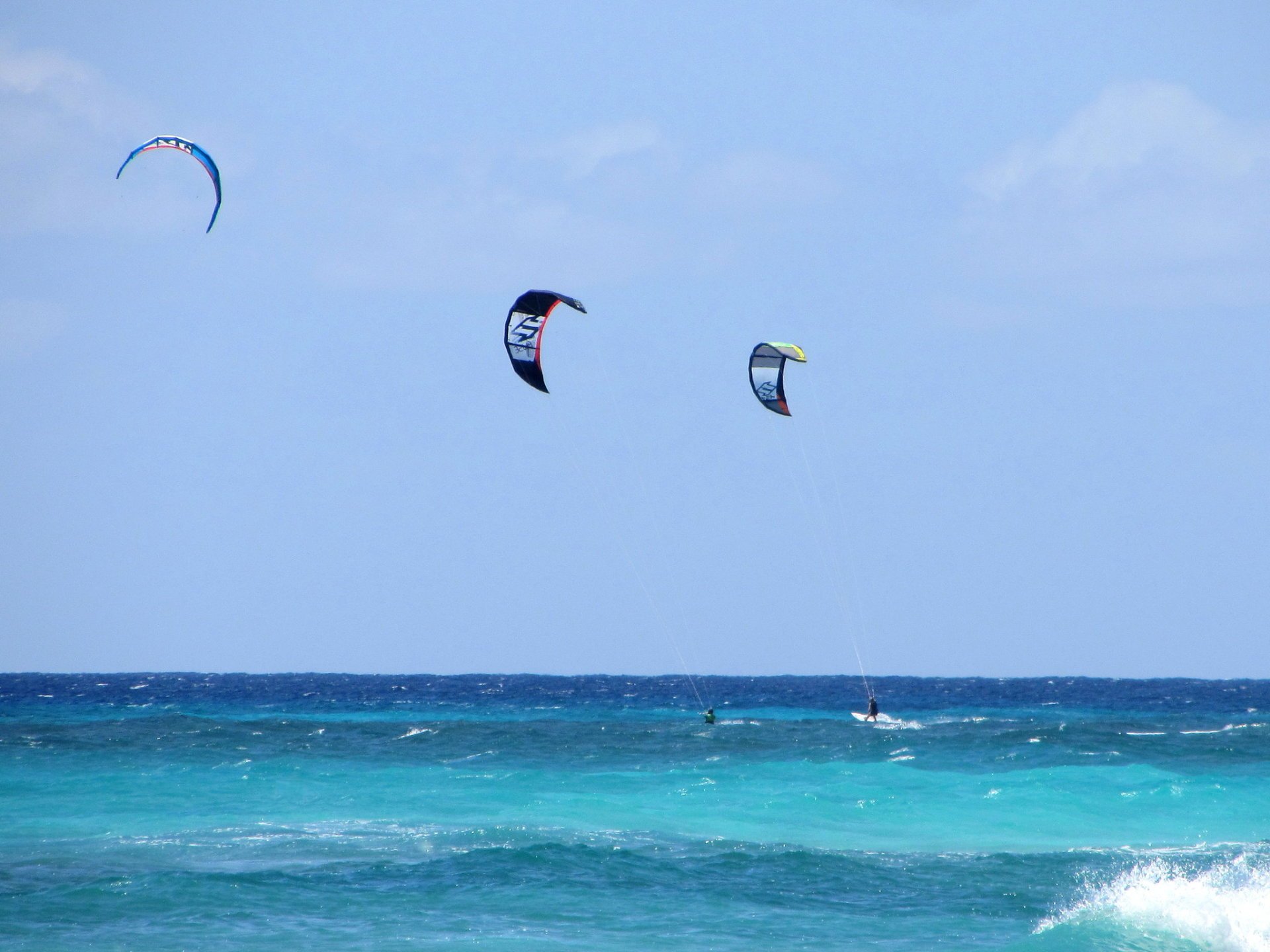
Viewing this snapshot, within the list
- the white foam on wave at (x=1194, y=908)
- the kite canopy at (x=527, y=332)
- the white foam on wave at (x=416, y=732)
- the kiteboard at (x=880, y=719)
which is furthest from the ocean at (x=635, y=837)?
the kite canopy at (x=527, y=332)

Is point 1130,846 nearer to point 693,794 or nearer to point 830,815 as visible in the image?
point 830,815

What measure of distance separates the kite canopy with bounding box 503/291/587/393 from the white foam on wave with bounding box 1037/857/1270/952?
10.3 meters

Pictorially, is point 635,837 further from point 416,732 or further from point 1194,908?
point 416,732

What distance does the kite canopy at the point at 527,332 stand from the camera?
741 inches

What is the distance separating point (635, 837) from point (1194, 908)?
6138 mm

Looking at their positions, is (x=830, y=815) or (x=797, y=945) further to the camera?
(x=830, y=815)

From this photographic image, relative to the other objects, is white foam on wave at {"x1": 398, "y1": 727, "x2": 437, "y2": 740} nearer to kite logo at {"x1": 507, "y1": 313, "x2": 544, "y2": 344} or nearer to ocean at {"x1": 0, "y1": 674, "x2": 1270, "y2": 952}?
ocean at {"x1": 0, "y1": 674, "x2": 1270, "y2": 952}

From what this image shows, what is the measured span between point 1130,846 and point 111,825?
12048 mm

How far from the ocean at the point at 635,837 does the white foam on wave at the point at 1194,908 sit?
27 millimetres

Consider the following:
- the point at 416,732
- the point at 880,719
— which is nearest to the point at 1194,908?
the point at 416,732

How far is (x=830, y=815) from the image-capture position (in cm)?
1717

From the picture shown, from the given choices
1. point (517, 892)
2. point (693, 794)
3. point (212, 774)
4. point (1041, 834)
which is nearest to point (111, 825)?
point (212, 774)

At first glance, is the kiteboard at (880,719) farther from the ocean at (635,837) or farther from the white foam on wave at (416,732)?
the white foam on wave at (416,732)

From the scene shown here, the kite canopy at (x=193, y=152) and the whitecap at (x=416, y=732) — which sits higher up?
the kite canopy at (x=193, y=152)
